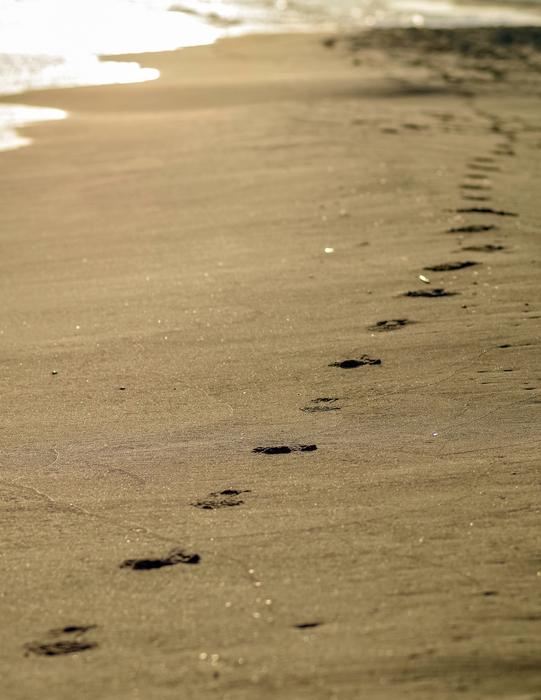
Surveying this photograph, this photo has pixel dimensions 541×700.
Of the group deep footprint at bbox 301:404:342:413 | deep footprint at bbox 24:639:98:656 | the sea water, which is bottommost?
deep footprint at bbox 24:639:98:656

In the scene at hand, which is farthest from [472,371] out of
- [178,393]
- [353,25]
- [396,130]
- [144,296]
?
Answer: [353,25]

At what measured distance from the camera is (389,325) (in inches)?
157

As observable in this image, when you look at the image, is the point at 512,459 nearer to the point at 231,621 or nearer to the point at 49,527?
the point at 231,621

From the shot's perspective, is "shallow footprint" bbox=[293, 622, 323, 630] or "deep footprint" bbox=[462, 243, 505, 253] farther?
"deep footprint" bbox=[462, 243, 505, 253]

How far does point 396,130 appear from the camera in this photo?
774cm

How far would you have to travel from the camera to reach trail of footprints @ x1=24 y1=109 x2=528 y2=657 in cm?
221

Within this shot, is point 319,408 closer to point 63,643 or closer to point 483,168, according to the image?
point 63,643

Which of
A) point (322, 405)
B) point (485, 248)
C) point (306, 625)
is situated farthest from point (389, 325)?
point (306, 625)

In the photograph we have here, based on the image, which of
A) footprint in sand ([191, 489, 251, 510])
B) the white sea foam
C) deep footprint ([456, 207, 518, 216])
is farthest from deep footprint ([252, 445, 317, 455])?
the white sea foam

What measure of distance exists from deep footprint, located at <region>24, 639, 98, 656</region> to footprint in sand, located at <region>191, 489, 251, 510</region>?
0.62 metres

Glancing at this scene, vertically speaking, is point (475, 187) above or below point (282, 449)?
above

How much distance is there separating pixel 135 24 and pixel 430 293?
12.8 meters

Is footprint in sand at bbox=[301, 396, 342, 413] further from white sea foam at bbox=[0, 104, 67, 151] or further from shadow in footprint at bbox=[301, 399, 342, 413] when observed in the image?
white sea foam at bbox=[0, 104, 67, 151]

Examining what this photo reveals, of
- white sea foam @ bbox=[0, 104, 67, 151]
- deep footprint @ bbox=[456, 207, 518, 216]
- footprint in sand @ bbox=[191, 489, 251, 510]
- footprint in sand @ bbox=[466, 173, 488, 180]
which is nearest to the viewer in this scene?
footprint in sand @ bbox=[191, 489, 251, 510]
